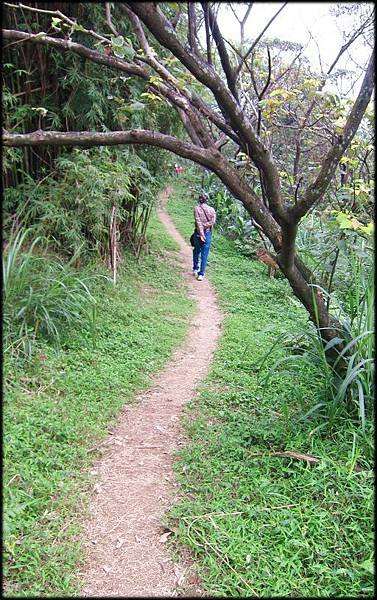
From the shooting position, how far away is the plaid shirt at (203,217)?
7543mm

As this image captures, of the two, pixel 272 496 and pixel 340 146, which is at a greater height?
pixel 340 146

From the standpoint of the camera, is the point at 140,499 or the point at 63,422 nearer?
the point at 140,499

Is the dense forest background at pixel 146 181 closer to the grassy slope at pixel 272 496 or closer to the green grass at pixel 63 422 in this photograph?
the green grass at pixel 63 422

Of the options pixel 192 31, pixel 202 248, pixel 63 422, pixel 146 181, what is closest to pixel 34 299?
pixel 63 422

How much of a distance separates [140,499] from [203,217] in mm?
5468

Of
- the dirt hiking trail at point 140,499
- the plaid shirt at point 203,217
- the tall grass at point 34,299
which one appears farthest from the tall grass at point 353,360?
the plaid shirt at point 203,217

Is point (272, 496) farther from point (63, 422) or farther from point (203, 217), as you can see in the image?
point (203, 217)

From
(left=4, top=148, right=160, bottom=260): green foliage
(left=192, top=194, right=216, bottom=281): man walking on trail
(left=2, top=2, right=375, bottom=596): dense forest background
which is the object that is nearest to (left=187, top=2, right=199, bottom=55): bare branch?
(left=2, top=2, right=375, bottom=596): dense forest background

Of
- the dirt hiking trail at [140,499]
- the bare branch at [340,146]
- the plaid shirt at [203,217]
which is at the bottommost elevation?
the dirt hiking trail at [140,499]

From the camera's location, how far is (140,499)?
106 inches

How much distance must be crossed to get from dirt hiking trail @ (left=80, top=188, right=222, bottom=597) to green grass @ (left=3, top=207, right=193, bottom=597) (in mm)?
86

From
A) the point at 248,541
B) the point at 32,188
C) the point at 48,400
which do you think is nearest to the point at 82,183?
the point at 32,188

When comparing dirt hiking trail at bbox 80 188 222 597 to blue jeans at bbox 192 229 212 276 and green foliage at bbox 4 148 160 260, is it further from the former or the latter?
blue jeans at bbox 192 229 212 276

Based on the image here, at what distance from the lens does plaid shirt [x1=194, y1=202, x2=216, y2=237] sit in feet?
24.7
